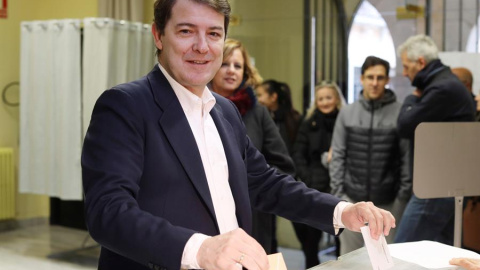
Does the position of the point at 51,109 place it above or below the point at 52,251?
above

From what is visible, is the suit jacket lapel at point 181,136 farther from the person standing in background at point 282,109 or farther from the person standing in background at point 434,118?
the person standing in background at point 282,109

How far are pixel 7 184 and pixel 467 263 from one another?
5.60 meters

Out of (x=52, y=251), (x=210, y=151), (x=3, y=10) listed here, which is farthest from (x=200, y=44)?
(x=3, y=10)

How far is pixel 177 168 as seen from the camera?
163 centimetres

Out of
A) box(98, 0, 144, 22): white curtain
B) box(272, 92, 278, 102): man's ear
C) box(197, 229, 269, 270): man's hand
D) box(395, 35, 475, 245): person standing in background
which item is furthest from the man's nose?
box(98, 0, 144, 22): white curtain

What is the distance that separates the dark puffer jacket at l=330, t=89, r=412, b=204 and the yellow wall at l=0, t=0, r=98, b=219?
3.41m

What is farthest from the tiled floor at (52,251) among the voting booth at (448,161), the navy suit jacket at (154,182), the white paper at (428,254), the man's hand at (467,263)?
the navy suit jacket at (154,182)

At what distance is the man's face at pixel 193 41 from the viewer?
1646 millimetres

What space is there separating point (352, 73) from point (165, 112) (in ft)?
11.0

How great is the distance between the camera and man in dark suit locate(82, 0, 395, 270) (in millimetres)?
1385

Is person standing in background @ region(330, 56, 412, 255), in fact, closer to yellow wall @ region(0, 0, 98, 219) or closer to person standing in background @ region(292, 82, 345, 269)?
person standing in background @ region(292, 82, 345, 269)

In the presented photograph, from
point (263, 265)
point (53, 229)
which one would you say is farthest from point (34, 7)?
point (263, 265)

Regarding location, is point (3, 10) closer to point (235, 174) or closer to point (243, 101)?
point (243, 101)

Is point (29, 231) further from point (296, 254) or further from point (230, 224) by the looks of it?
point (230, 224)
